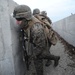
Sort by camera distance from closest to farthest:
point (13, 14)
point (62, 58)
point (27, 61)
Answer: point (13, 14), point (27, 61), point (62, 58)

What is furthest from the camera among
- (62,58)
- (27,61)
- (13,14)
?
(62,58)

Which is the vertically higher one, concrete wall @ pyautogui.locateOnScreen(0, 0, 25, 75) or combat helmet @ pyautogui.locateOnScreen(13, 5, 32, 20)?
combat helmet @ pyautogui.locateOnScreen(13, 5, 32, 20)

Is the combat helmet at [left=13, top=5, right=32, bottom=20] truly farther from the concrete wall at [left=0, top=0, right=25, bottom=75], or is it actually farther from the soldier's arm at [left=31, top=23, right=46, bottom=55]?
the concrete wall at [left=0, top=0, right=25, bottom=75]

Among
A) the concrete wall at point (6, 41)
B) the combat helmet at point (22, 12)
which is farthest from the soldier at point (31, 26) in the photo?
the concrete wall at point (6, 41)

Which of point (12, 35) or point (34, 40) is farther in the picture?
point (34, 40)

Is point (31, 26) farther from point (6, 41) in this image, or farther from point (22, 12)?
point (6, 41)

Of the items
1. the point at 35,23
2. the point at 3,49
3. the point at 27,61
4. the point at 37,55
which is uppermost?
the point at 35,23

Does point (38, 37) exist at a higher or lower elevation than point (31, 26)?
lower

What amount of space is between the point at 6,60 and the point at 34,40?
91cm

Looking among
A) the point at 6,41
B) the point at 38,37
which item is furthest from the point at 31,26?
the point at 6,41

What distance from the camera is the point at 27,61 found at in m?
6.20

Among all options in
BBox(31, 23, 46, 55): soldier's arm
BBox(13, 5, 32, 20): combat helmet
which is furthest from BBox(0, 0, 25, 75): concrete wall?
BBox(31, 23, 46, 55): soldier's arm

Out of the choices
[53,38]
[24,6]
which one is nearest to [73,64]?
[53,38]

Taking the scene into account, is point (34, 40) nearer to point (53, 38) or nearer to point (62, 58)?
point (53, 38)
